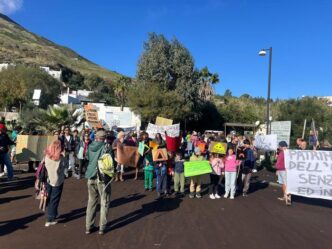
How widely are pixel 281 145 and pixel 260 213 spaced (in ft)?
8.56

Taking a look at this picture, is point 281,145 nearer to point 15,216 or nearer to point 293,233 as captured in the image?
point 293,233

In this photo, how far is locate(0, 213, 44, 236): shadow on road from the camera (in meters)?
6.84

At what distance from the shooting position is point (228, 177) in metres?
10.5

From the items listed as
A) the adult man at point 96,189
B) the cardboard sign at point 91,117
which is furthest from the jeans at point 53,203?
the cardboard sign at point 91,117

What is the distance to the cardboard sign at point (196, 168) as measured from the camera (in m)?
10.3

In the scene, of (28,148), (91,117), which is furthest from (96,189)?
(91,117)

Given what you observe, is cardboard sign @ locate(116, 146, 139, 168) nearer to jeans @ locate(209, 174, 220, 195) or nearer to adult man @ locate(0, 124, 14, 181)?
jeans @ locate(209, 174, 220, 195)

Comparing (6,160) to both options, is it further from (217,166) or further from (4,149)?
(217,166)

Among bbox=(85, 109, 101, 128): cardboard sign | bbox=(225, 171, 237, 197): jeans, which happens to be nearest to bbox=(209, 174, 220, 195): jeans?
bbox=(225, 171, 237, 197): jeans

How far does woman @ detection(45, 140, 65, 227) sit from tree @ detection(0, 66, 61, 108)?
35.3 meters

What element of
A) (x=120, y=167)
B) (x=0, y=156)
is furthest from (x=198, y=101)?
(x=0, y=156)

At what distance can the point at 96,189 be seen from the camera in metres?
6.90

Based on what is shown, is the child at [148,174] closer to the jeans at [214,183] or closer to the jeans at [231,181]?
the jeans at [214,183]

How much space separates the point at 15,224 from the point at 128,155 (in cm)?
615
